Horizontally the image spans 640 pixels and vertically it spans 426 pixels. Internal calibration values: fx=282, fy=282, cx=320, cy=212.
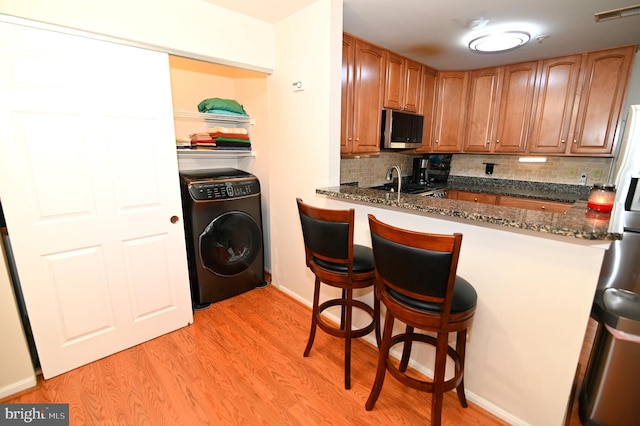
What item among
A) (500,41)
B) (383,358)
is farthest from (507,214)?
(500,41)

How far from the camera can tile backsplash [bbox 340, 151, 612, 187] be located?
3305 mm

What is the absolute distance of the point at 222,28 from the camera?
→ 6.90 ft

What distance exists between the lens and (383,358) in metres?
1.45

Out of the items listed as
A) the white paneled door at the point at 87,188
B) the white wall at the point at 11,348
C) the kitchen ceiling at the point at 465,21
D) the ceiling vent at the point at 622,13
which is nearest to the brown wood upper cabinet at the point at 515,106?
the kitchen ceiling at the point at 465,21

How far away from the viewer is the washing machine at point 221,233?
2.37 meters

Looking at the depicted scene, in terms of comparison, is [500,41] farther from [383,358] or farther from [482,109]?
[383,358]

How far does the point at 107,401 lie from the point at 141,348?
0.45 m

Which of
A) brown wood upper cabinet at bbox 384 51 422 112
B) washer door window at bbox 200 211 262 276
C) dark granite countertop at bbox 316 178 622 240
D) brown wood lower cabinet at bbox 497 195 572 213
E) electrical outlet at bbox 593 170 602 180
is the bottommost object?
washer door window at bbox 200 211 262 276

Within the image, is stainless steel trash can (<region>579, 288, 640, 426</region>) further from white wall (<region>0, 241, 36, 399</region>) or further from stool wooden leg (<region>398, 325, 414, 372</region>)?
white wall (<region>0, 241, 36, 399</region>)

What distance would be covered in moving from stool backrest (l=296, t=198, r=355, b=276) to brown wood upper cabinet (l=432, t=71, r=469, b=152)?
2.99m

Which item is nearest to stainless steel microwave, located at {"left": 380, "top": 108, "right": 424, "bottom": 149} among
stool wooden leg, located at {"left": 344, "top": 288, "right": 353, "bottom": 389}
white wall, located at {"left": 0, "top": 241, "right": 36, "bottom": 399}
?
stool wooden leg, located at {"left": 344, "top": 288, "right": 353, "bottom": 389}

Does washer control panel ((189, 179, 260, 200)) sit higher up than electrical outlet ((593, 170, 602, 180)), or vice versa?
electrical outlet ((593, 170, 602, 180))

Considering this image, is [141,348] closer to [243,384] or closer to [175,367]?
[175,367]

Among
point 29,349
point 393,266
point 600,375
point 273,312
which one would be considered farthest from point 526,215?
point 29,349
